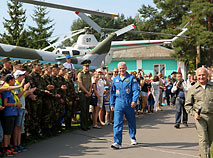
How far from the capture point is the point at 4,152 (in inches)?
247

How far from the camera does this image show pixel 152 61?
40.3 metres

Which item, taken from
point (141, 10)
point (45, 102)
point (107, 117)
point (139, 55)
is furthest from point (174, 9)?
point (45, 102)

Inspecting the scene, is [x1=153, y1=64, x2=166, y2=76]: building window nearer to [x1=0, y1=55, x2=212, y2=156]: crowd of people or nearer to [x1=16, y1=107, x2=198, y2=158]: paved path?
[x1=0, y1=55, x2=212, y2=156]: crowd of people

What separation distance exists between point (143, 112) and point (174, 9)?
25221 mm

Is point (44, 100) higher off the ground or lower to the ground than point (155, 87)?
lower

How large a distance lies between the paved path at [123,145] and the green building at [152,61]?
100 ft

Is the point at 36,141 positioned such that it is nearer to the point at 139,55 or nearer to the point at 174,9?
the point at 174,9

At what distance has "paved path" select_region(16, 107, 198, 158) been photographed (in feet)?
20.8

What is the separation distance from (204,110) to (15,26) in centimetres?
4403

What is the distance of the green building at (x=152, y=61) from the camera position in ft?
129

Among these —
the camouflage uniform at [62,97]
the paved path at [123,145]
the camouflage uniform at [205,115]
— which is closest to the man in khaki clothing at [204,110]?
the camouflage uniform at [205,115]

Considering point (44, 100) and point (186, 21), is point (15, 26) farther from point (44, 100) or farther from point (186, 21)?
point (44, 100)

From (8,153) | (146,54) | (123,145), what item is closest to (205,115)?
(123,145)

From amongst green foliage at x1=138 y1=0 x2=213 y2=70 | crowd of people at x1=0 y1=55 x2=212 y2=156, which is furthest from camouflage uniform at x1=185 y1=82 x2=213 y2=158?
green foliage at x1=138 y1=0 x2=213 y2=70
